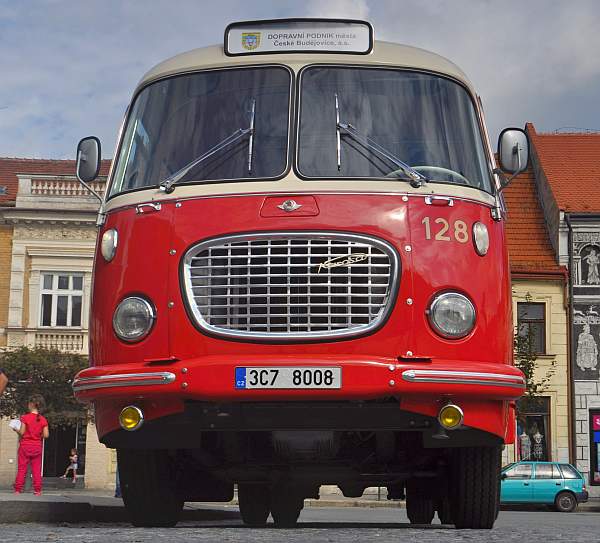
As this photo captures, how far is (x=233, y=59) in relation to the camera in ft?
25.3

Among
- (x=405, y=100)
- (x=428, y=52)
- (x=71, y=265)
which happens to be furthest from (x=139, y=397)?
(x=71, y=265)

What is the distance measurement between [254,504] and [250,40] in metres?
4.24

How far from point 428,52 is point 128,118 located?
2.07 meters

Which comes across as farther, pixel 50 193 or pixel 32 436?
pixel 50 193

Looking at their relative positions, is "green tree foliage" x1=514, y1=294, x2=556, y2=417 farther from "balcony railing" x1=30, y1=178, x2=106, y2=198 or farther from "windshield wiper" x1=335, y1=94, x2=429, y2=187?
"windshield wiper" x1=335, y1=94, x2=429, y2=187

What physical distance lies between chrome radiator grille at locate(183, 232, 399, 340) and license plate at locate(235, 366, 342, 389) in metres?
0.20

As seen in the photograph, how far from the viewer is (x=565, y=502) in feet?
98.8

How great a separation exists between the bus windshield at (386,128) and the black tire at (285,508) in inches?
121

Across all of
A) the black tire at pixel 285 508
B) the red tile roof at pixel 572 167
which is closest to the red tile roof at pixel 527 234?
the red tile roof at pixel 572 167

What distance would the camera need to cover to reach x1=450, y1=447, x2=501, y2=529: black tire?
7.30m

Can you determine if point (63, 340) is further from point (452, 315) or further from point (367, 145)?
point (452, 315)

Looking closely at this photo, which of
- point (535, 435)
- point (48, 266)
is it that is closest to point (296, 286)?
point (535, 435)

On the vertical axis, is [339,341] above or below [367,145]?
below

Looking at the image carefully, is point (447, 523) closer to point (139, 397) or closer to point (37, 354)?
point (139, 397)
